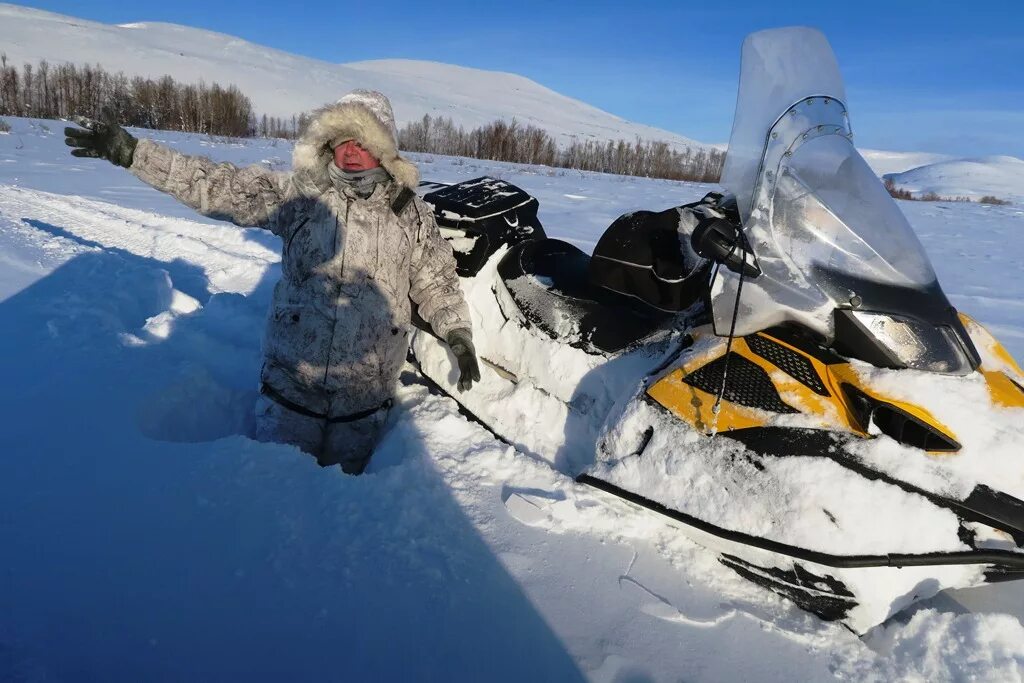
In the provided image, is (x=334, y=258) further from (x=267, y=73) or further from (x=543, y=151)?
(x=267, y=73)

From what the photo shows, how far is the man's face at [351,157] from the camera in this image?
8.23 ft

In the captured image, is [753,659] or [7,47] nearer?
[753,659]

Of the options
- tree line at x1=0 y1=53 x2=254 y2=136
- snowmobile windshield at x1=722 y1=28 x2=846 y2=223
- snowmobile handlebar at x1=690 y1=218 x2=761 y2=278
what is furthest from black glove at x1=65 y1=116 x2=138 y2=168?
tree line at x1=0 y1=53 x2=254 y2=136

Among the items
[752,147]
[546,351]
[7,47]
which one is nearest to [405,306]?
[546,351]

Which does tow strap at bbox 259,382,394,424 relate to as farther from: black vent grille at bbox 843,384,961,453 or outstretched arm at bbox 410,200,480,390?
black vent grille at bbox 843,384,961,453

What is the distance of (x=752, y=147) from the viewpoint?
2029mm

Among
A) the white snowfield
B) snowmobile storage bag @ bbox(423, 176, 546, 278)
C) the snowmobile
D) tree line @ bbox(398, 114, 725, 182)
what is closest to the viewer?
the white snowfield

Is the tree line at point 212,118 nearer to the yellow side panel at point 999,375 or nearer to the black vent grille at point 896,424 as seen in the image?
the yellow side panel at point 999,375

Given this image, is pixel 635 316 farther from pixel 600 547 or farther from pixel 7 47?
pixel 7 47

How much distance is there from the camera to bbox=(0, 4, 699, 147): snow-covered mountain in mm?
38812

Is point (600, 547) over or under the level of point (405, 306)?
under

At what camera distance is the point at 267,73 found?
47438 millimetres

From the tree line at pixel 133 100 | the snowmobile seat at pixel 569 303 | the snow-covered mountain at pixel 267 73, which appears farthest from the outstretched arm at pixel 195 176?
the snow-covered mountain at pixel 267 73

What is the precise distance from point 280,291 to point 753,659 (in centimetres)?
219
